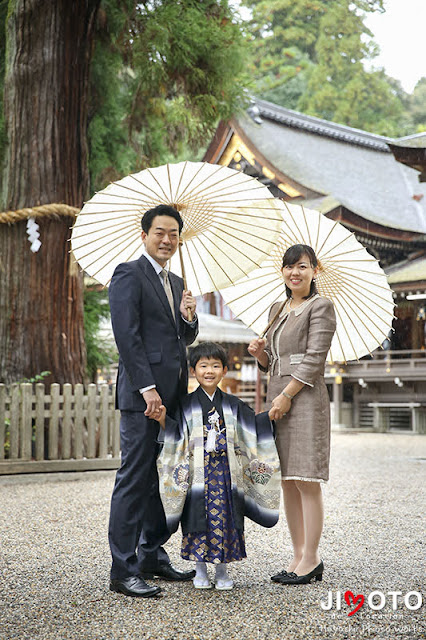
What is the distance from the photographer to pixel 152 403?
A: 8.55 ft

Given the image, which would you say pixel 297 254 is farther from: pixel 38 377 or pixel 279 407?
pixel 38 377

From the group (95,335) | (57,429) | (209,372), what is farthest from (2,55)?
(209,372)

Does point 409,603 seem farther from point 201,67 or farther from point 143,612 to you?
point 201,67

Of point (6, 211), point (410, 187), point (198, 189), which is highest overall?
point (410, 187)

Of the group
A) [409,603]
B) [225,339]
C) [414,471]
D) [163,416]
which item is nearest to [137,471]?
[163,416]

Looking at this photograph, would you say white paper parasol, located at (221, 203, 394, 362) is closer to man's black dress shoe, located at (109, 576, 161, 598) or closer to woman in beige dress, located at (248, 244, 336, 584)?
woman in beige dress, located at (248, 244, 336, 584)

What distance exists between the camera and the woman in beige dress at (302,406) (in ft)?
9.06

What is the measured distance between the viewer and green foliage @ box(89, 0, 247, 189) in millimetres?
7574

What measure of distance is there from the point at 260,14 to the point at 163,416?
86.8 ft

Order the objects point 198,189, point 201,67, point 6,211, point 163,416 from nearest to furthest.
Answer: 1. point 163,416
2. point 198,189
3. point 6,211
4. point 201,67

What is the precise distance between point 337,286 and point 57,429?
3881 mm

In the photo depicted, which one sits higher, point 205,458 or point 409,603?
point 205,458

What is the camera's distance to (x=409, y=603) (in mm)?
2457

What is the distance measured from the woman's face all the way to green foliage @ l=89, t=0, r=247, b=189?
17.3 ft
